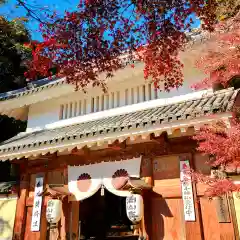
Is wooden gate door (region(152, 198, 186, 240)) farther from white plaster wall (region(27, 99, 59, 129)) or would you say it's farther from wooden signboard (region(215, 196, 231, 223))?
white plaster wall (region(27, 99, 59, 129))

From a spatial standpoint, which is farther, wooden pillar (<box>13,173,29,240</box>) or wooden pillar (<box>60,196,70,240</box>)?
wooden pillar (<box>13,173,29,240</box>)

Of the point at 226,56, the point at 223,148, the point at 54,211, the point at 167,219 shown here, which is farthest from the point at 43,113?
the point at 223,148

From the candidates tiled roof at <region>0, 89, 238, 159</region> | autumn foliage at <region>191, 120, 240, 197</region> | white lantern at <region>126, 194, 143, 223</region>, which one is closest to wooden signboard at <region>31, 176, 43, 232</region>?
tiled roof at <region>0, 89, 238, 159</region>

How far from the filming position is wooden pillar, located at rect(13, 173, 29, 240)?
27.6ft

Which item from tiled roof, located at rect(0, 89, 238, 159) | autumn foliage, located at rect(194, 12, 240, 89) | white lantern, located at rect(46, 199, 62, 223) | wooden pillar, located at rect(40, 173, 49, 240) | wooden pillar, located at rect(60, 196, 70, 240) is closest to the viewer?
autumn foliage, located at rect(194, 12, 240, 89)

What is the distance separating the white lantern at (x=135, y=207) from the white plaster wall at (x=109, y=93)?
313cm

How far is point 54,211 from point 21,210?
5.67ft

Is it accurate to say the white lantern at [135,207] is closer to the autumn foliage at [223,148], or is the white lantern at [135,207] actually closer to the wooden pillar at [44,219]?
the autumn foliage at [223,148]

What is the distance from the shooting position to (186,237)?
618 cm

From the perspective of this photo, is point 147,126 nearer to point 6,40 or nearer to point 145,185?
point 145,185

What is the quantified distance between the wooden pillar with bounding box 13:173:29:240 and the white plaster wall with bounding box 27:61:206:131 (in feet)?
7.16

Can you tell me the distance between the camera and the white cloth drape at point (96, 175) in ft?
23.8

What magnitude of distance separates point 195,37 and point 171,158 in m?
3.34

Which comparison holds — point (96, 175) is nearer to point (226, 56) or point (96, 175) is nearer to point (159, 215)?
point (159, 215)
